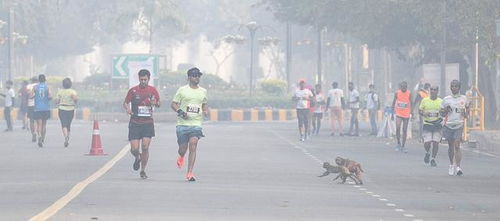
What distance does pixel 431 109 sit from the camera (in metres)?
29.2

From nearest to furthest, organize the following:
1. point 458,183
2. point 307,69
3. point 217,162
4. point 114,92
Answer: point 458,183, point 217,162, point 114,92, point 307,69

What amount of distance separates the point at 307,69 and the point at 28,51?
45.3 metres

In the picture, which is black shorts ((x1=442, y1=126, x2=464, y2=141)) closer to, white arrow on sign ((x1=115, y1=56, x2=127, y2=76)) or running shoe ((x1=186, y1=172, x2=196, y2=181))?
running shoe ((x1=186, y1=172, x2=196, y2=181))

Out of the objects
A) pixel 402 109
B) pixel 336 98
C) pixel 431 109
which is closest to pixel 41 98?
pixel 402 109

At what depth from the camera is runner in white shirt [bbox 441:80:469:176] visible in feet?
86.5

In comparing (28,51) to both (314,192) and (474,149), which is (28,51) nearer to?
(474,149)

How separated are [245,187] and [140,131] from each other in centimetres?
257

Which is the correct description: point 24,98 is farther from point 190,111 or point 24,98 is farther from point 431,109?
point 190,111

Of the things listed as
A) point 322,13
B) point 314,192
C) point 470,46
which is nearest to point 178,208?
point 314,192

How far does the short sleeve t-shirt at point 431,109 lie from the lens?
1146 inches

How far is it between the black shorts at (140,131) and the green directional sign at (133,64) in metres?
46.5

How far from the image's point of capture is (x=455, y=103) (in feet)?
87.4

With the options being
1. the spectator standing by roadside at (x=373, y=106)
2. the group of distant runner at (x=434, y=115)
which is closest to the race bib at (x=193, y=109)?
the group of distant runner at (x=434, y=115)

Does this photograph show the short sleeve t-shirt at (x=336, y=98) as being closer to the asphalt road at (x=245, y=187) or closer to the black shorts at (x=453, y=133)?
the asphalt road at (x=245, y=187)
